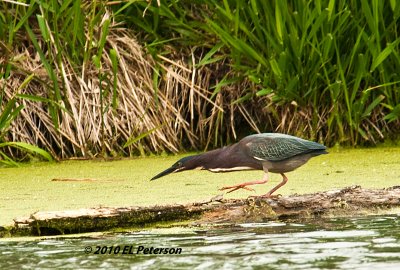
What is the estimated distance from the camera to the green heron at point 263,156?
543cm

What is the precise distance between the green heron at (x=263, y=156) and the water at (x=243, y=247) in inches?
20.3

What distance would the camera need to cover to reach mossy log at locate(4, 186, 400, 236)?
4.72 meters

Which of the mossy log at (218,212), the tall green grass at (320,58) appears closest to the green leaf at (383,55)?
the tall green grass at (320,58)

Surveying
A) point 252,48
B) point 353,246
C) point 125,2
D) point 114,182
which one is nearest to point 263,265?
point 353,246

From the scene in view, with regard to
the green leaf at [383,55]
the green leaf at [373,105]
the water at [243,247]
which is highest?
the green leaf at [383,55]

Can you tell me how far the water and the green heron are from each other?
0.52 meters

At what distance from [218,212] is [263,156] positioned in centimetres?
56

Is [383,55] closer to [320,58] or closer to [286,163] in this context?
[320,58]

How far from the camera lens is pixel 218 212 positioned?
16.4 feet

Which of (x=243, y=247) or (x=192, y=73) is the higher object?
(x=192, y=73)

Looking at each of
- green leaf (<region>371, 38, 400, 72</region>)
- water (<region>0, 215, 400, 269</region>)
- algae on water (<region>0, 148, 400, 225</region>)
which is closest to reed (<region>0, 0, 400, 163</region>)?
green leaf (<region>371, 38, 400, 72</region>)

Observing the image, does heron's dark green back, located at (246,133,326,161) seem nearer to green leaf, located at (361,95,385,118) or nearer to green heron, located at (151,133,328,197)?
green heron, located at (151,133,328,197)

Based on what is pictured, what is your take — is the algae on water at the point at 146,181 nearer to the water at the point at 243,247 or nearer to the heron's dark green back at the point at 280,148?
the heron's dark green back at the point at 280,148

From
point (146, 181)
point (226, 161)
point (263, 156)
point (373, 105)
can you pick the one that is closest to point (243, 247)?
point (263, 156)
